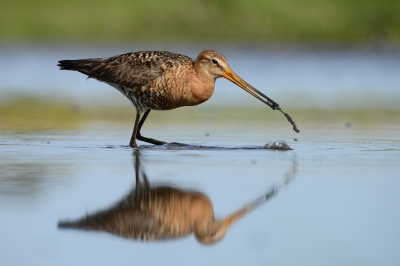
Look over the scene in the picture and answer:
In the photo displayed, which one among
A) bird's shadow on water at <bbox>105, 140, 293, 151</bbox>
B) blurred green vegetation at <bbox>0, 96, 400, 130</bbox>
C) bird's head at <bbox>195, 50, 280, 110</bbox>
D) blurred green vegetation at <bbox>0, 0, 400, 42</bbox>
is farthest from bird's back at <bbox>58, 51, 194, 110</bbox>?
blurred green vegetation at <bbox>0, 0, 400, 42</bbox>

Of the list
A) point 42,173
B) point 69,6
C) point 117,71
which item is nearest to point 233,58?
point 69,6

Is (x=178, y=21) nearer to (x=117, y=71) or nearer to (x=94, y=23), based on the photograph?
(x=94, y=23)

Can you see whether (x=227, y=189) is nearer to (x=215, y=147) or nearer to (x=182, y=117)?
(x=215, y=147)

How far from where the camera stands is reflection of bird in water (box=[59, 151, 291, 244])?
5656 millimetres

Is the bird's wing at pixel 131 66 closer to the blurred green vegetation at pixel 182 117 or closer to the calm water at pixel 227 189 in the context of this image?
the calm water at pixel 227 189

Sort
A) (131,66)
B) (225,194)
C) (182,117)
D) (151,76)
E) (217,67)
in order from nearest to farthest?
(225,194) < (217,67) < (151,76) < (131,66) < (182,117)

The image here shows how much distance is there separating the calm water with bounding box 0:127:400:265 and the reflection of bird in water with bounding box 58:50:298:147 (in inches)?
20.3

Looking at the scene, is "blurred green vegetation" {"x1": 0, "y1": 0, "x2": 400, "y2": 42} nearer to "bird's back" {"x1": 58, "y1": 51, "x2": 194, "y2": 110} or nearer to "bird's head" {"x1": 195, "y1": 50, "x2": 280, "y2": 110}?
"bird's back" {"x1": 58, "y1": 51, "x2": 194, "y2": 110}

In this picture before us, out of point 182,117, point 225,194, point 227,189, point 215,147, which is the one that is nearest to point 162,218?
point 225,194

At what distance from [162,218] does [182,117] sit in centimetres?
664

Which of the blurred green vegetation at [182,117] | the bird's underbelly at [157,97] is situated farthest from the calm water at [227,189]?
the bird's underbelly at [157,97]

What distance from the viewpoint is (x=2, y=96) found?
14.7 metres

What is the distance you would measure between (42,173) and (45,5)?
2266 cm

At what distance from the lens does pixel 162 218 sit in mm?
5949
